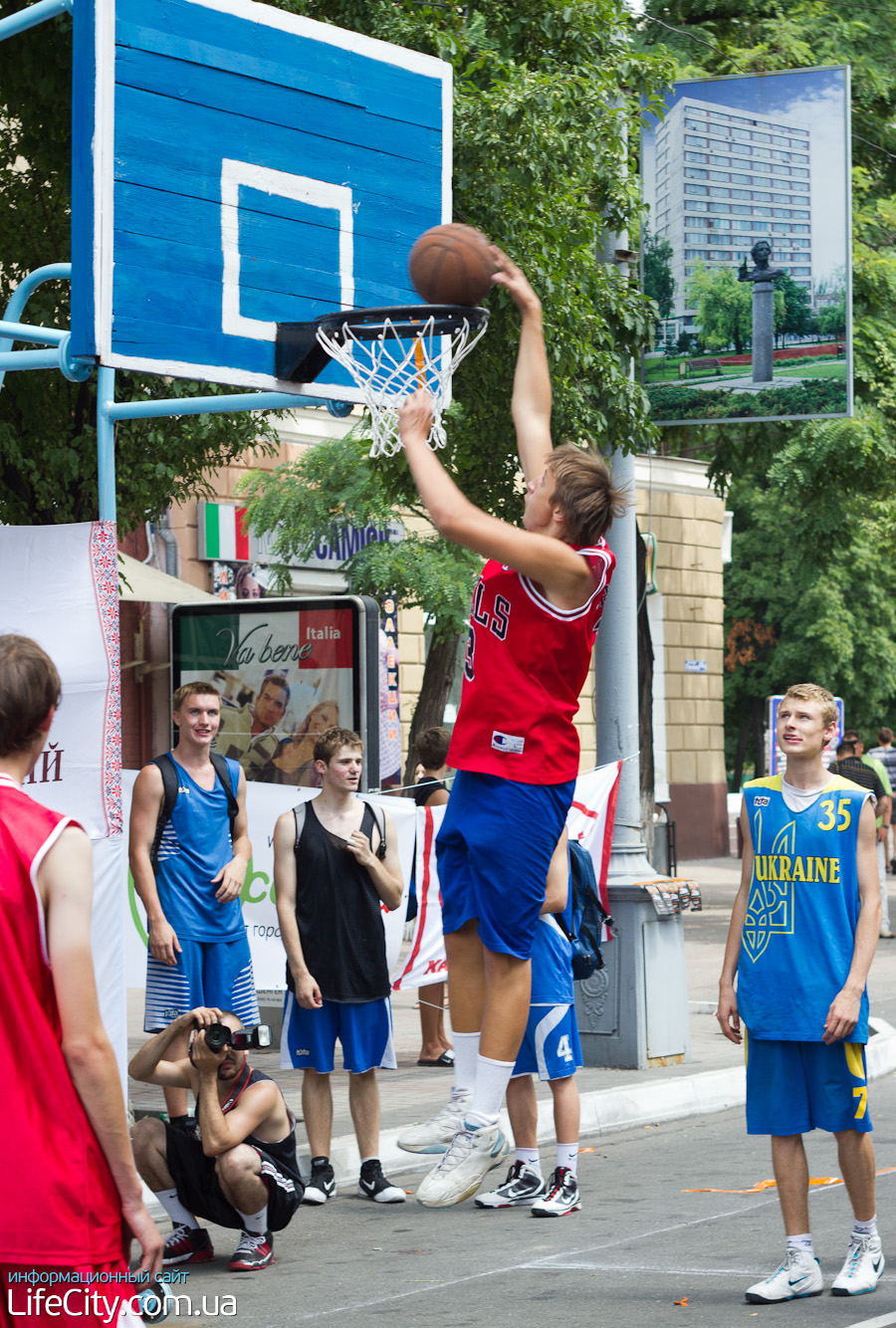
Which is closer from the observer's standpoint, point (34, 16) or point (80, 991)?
point (80, 991)

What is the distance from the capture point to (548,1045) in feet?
25.2

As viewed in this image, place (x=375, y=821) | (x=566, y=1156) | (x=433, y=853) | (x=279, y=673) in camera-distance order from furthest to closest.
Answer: (x=279, y=673) → (x=433, y=853) → (x=375, y=821) → (x=566, y=1156)

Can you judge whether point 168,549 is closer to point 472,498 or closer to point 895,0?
point 472,498

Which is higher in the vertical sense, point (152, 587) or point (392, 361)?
point (392, 361)

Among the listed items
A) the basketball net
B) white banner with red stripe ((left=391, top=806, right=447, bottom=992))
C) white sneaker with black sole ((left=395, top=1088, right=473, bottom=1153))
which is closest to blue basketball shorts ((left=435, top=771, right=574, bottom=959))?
white sneaker with black sole ((left=395, top=1088, right=473, bottom=1153))

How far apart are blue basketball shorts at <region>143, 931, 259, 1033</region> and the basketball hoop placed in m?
2.57

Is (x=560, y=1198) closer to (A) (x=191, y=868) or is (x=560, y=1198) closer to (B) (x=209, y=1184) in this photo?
(B) (x=209, y=1184)

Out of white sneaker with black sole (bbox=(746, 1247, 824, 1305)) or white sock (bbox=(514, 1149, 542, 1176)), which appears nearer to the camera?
white sneaker with black sole (bbox=(746, 1247, 824, 1305))

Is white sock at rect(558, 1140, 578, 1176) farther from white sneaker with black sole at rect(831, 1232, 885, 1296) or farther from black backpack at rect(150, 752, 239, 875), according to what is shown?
black backpack at rect(150, 752, 239, 875)

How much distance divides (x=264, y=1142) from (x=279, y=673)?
5643 millimetres

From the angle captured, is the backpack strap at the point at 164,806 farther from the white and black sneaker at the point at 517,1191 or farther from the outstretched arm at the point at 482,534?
the outstretched arm at the point at 482,534

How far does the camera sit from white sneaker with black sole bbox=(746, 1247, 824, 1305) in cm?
588

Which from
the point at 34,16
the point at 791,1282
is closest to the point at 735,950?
the point at 791,1282

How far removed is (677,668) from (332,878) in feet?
77.4
